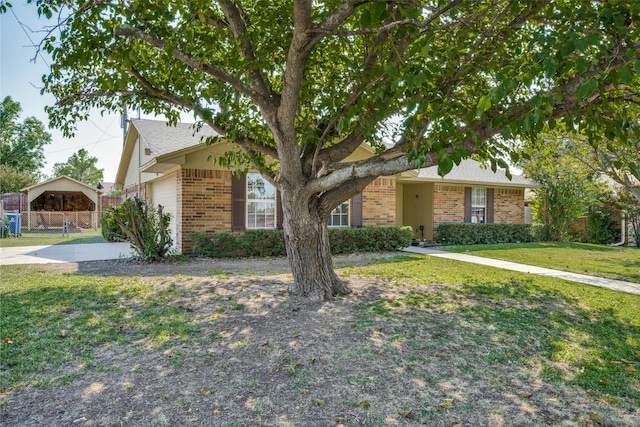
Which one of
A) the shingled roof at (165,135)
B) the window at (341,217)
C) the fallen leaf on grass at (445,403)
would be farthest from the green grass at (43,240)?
the fallen leaf on grass at (445,403)

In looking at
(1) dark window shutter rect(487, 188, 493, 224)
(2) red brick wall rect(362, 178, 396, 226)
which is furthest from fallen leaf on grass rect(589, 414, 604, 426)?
(1) dark window shutter rect(487, 188, 493, 224)

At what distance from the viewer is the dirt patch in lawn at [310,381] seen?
9.35ft

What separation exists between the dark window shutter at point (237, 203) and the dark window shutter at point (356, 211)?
379cm

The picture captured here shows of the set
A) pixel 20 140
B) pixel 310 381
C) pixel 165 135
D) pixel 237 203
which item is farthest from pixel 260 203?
pixel 20 140

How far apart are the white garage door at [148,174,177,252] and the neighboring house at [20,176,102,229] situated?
35.7 feet

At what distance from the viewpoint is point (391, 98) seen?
4.67m

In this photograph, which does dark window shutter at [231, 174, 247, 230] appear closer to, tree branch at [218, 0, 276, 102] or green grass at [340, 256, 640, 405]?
green grass at [340, 256, 640, 405]

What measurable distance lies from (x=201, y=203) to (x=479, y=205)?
457 inches

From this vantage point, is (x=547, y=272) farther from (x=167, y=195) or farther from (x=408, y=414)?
(x=167, y=195)

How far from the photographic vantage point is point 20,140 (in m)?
38.9

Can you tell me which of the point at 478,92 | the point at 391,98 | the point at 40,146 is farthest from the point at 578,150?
the point at 40,146

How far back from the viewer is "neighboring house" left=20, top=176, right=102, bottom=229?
26.0 meters

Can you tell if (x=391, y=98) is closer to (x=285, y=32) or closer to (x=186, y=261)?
(x=285, y=32)

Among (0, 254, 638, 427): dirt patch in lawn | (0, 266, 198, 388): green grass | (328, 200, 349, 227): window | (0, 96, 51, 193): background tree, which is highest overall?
(0, 96, 51, 193): background tree
